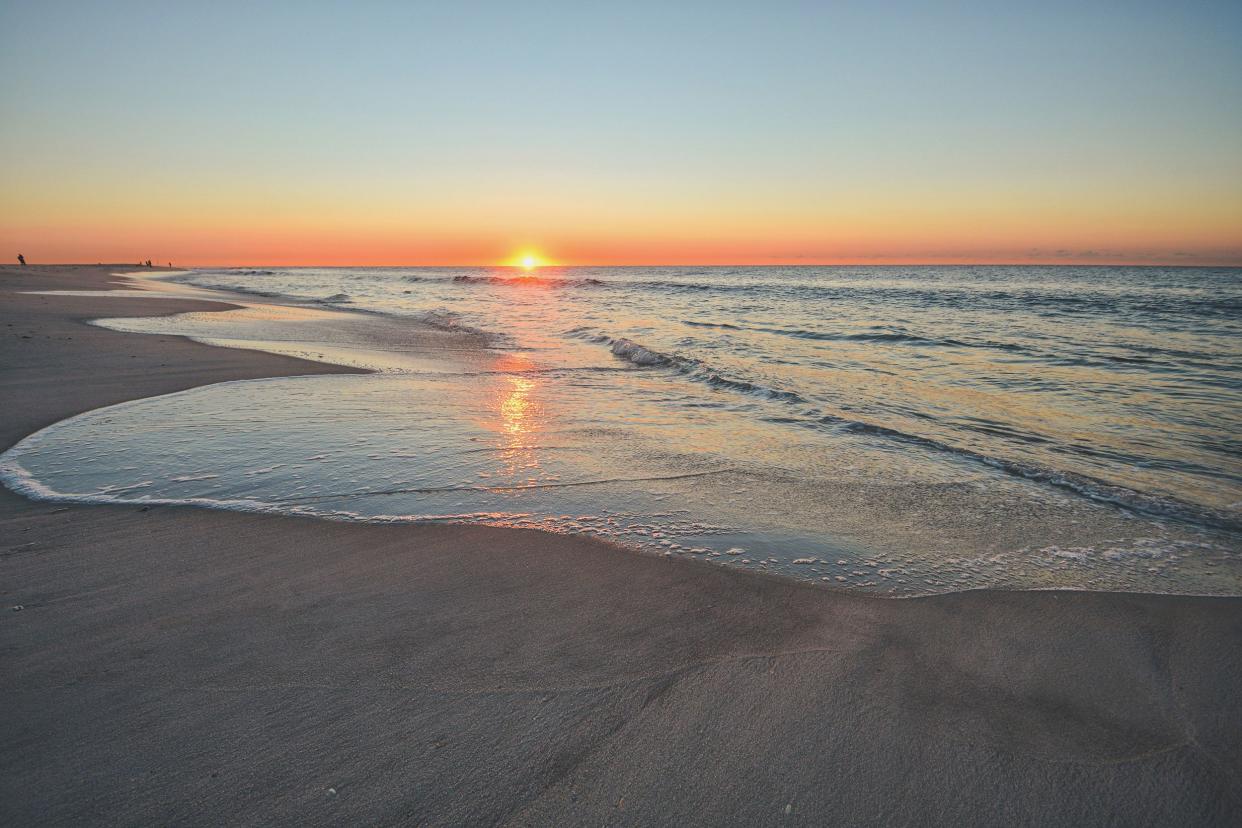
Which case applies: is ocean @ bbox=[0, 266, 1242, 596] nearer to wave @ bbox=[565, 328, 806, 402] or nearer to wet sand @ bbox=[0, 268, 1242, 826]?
wave @ bbox=[565, 328, 806, 402]

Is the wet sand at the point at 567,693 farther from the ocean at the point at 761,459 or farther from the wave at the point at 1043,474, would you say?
the wave at the point at 1043,474

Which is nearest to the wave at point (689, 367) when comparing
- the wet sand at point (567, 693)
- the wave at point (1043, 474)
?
the wave at point (1043, 474)

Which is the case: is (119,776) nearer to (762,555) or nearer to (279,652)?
(279,652)

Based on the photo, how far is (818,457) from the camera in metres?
6.35

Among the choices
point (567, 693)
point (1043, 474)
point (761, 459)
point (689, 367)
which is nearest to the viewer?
point (567, 693)

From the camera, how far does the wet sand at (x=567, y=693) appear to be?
2.05 metres

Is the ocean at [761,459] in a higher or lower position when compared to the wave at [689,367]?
lower

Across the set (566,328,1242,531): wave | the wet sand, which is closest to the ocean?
(566,328,1242,531): wave

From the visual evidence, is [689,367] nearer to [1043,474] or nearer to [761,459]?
[761,459]

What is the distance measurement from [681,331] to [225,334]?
13288mm

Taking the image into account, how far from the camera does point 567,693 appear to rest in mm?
2529

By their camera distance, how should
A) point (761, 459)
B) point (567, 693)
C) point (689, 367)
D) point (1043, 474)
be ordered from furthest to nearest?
point (689, 367) < point (761, 459) < point (1043, 474) < point (567, 693)

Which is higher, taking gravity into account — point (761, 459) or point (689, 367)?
point (689, 367)

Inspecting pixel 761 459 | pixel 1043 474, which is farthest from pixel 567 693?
pixel 1043 474
